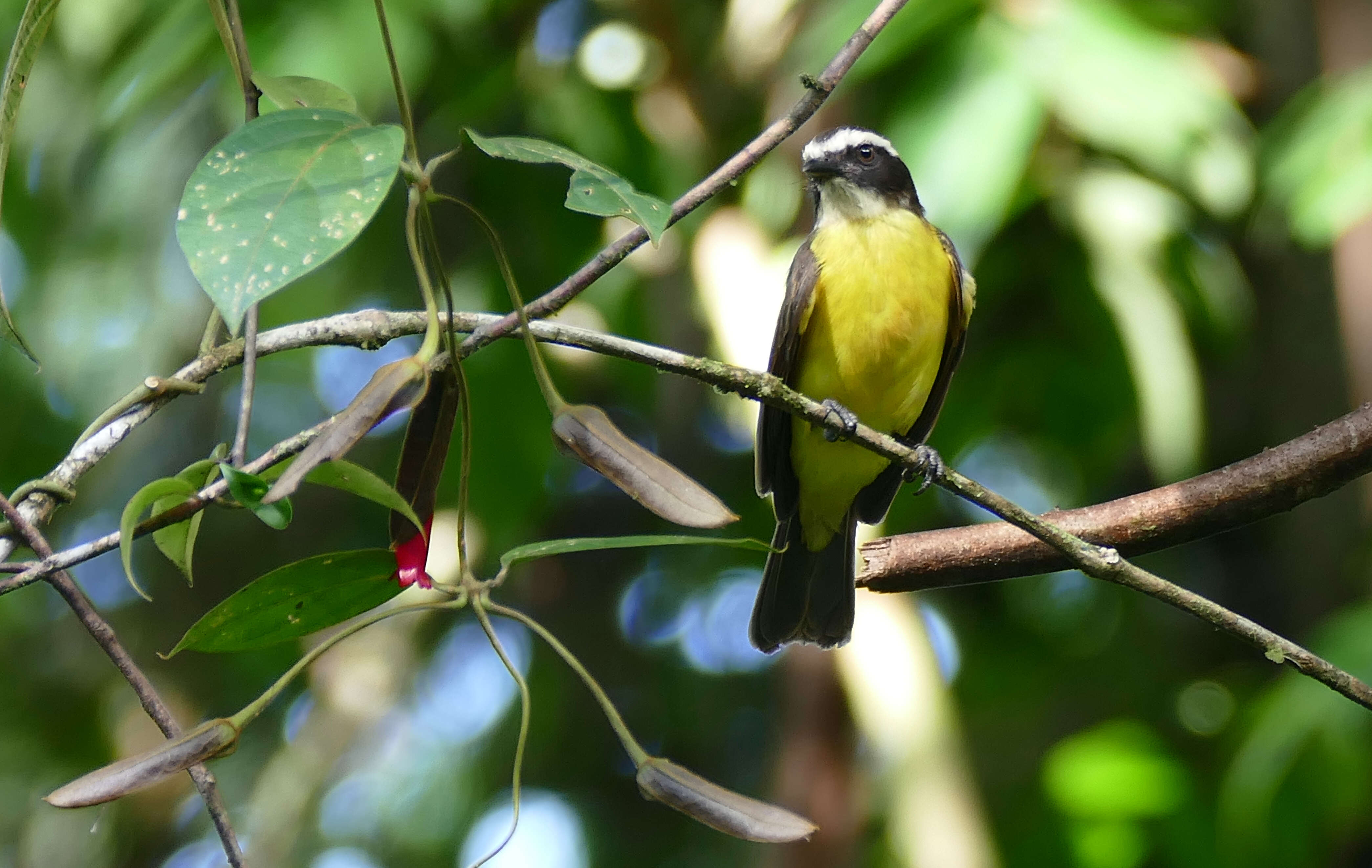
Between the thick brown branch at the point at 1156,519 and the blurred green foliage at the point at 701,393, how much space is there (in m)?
2.01

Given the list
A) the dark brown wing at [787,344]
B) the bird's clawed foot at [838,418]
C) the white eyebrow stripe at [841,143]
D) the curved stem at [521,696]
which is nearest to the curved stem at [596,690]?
the curved stem at [521,696]

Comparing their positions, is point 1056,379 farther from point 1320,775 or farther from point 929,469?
point 929,469

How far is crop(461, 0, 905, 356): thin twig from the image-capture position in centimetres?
161

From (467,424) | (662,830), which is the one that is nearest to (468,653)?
(662,830)

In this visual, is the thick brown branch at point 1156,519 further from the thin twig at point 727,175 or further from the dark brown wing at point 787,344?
the dark brown wing at point 787,344

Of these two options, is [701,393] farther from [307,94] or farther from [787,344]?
[307,94]

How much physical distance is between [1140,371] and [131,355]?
148 inches

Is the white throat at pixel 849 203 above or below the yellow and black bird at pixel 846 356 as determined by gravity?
above

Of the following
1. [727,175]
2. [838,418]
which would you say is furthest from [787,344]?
[727,175]

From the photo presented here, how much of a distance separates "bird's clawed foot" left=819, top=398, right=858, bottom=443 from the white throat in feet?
2.01

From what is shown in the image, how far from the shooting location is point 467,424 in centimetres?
134

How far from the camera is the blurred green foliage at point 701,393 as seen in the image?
4191 millimetres

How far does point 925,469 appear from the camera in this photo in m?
1.97

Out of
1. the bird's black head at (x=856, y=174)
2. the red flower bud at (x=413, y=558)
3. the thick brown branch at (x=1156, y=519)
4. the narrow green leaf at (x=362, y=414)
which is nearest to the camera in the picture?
the narrow green leaf at (x=362, y=414)
